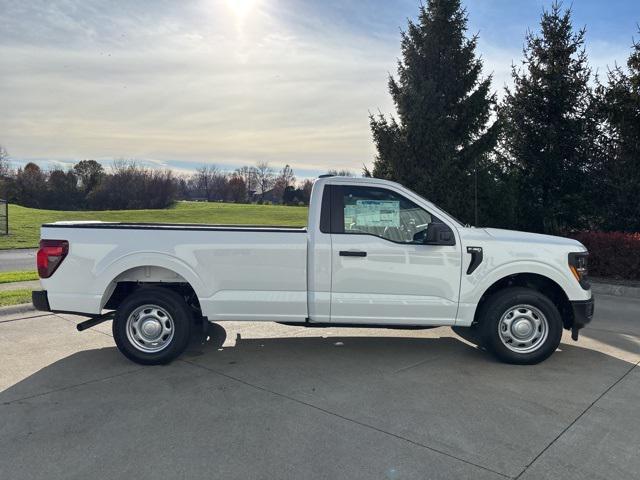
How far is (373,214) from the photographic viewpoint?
5.10m

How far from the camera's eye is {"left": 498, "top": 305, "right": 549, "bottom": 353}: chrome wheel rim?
5008 mm

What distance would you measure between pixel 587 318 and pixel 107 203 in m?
76.8

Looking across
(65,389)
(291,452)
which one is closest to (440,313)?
(291,452)

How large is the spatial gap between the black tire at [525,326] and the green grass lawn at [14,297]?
6673mm

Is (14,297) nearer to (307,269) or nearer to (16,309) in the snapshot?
(16,309)

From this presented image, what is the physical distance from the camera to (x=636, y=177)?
38.2 feet

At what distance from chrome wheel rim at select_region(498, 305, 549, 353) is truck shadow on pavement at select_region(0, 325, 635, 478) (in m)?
0.25

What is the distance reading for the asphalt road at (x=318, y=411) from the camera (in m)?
3.14

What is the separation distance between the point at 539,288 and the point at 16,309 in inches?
280

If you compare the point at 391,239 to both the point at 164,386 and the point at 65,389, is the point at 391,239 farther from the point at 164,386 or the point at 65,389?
the point at 65,389

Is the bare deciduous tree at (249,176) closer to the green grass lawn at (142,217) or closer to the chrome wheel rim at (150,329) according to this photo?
the green grass lawn at (142,217)

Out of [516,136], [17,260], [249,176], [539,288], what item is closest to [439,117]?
[516,136]

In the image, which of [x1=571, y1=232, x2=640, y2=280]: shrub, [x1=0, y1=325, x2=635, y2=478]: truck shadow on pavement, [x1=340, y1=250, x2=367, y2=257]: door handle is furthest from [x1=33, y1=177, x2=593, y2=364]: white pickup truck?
[x1=571, y1=232, x2=640, y2=280]: shrub

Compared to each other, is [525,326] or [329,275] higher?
[329,275]
